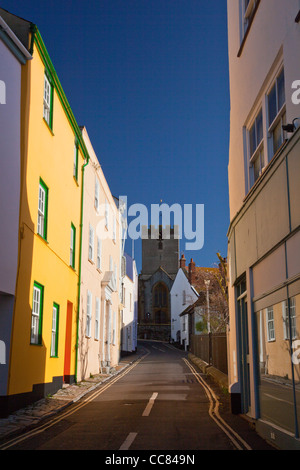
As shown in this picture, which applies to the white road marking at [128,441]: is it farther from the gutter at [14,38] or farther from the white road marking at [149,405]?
the gutter at [14,38]

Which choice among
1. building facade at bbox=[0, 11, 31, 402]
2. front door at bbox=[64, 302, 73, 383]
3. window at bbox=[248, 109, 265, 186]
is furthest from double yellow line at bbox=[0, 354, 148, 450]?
window at bbox=[248, 109, 265, 186]

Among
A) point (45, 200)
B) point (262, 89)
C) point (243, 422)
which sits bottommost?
point (243, 422)

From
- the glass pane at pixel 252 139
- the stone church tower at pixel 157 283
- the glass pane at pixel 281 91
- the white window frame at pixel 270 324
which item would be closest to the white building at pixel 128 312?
the glass pane at pixel 252 139

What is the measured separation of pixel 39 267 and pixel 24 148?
3.34 meters

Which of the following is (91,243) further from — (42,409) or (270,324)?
(270,324)

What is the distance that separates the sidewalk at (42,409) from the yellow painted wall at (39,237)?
54cm

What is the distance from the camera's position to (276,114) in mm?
9266

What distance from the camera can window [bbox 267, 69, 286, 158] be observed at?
29.2ft

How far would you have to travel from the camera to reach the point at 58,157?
1616 cm

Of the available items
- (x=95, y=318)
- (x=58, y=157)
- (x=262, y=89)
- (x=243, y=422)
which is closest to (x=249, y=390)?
(x=243, y=422)

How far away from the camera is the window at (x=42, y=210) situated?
1421 centimetres

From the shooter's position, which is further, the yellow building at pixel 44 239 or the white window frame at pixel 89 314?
the white window frame at pixel 89 314

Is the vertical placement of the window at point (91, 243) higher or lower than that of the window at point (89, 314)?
higher
